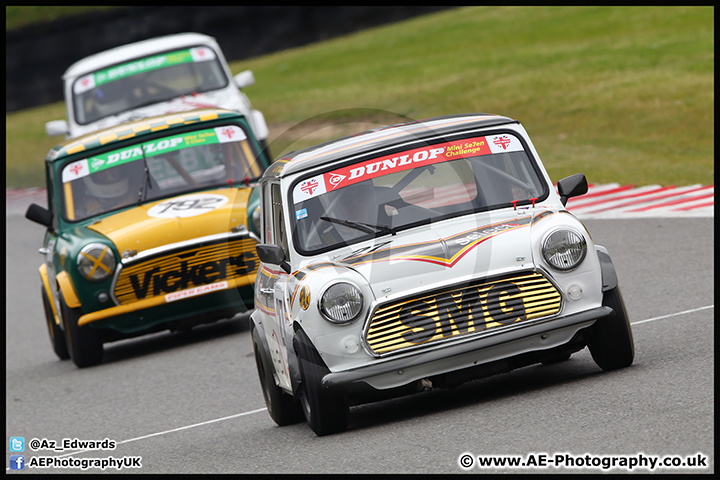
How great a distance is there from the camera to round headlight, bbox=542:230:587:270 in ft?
20.2

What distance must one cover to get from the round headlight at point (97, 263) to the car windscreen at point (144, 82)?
578cm

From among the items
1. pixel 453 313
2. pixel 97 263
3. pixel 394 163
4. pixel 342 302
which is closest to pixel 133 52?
pixel 97 263

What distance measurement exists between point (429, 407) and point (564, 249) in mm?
1246

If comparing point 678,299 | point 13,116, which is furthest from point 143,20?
point 678,299

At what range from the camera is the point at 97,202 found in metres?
11.0

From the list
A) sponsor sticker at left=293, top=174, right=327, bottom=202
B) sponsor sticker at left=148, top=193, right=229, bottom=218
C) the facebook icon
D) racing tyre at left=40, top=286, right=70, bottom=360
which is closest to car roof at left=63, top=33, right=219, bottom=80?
racing tyre at left=40, top=286, right=70, bottom=360

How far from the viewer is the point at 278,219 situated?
705 cm

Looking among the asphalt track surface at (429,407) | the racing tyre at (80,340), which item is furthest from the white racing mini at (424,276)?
the racing tyre at (80,340)

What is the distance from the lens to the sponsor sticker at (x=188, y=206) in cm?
1041

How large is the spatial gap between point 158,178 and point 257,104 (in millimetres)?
19955

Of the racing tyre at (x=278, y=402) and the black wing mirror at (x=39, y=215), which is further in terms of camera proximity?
the black wing mirror at (x=39, y=215)

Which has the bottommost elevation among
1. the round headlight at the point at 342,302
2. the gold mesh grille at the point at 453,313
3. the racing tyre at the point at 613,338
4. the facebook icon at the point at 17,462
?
the facebook icon at the point at 17,462

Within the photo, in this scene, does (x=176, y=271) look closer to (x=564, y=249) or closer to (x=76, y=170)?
(x=76, y=170)

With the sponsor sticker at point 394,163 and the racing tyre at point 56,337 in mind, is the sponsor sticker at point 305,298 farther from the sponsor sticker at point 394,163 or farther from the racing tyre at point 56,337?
the racing tyre at point 56,337
